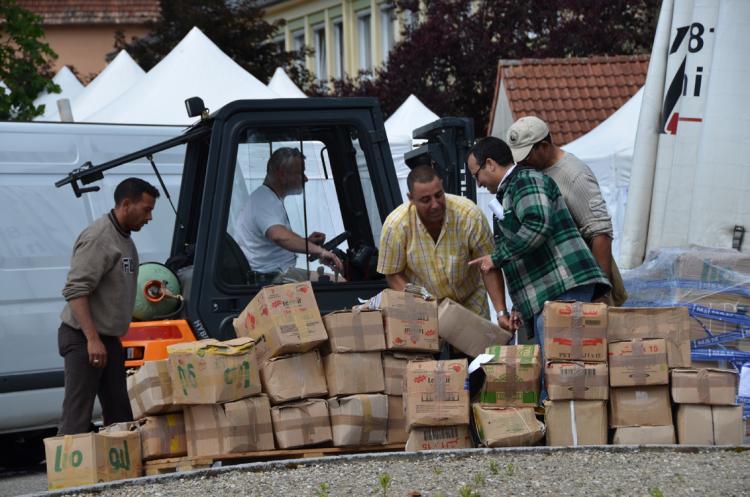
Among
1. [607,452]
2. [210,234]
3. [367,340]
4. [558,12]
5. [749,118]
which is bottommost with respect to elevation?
[607,452]

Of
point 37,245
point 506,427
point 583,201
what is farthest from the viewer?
point 37,245

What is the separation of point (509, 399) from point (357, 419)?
0.78 m

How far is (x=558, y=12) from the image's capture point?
27312 millimetres

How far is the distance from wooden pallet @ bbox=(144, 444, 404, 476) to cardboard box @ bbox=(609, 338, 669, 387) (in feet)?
4.25

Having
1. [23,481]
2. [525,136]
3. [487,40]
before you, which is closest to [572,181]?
[525,136]

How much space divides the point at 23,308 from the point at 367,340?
3.50 m

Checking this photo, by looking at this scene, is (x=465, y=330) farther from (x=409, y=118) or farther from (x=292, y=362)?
(x=409, y=118)

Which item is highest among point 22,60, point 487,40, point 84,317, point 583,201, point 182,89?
point 487,40

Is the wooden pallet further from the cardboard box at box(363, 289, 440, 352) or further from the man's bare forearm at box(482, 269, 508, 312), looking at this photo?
the man's bare forearm at box(482, 269, 508, 312)

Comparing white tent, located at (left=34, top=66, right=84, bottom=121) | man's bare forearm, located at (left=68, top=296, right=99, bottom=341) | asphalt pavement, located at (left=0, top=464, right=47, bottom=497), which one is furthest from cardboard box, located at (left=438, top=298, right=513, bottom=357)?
white tent, located at (left=34, top=66, right=84, bottom=121)

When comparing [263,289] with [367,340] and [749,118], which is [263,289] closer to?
[367,340]

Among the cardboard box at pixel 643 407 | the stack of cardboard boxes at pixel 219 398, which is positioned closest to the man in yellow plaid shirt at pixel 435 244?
the cardboard box at pixel 643 407

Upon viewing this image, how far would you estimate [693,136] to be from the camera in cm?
812

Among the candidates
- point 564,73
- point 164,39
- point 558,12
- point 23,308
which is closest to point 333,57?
point 164,39
